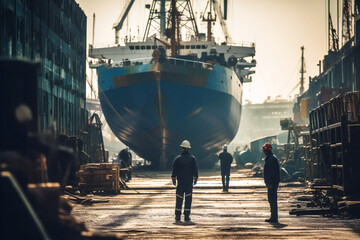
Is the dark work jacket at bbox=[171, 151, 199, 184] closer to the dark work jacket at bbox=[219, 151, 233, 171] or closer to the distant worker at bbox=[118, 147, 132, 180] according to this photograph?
the dark work jacket at bbox=[219, 151, 233, 171]

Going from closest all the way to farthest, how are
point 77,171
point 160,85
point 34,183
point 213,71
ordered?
point 34,183
point 77,171
point 160,85
point 213,71

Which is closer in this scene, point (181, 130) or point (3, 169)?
point (3, 169)

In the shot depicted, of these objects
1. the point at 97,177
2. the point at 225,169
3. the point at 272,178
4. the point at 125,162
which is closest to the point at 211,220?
the point at 272,178

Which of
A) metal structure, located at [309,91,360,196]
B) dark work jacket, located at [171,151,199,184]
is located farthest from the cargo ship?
dark work jacket, located at [171,151,199,184]

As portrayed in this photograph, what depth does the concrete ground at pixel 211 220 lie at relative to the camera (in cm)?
1037

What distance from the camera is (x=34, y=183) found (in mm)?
4754

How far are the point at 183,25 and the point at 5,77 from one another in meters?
45.0

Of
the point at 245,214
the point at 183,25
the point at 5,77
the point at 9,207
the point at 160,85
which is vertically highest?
the point at 183,25

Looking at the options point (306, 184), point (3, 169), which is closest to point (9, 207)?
point (3, 169)

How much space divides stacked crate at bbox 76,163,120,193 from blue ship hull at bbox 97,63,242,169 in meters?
15.8

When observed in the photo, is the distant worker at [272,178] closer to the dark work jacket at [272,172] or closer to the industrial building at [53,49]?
the dark work jacket at [272,172]

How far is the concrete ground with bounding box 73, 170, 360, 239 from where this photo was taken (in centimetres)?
1037

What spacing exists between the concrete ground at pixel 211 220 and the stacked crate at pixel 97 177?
0.54 m

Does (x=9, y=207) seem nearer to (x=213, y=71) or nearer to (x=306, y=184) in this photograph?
(x=306, y=184)
